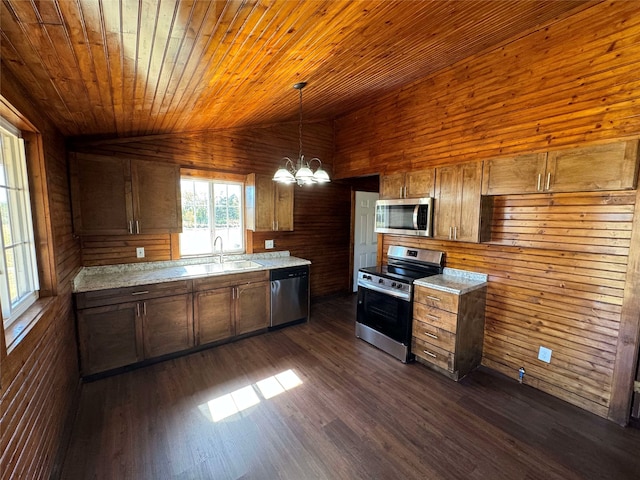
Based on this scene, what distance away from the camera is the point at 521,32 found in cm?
253

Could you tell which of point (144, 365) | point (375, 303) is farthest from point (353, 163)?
point (144, 365)

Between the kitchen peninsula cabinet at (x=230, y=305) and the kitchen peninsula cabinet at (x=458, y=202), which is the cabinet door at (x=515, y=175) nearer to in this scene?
the kitchen peninsula cabinet at (x=458, y=202)

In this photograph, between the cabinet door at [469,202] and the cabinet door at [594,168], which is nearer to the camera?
the cabinet door at [594,168]

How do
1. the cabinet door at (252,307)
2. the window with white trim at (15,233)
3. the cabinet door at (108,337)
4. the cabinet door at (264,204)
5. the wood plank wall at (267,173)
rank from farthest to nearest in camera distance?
the cabinet door at (264,204) → the cabinet door at (252,307) → the wood plank wall at (267,173) → the cabinet door at (108,337) → the window with white trim at (15,233)

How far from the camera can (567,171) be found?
2273 mm

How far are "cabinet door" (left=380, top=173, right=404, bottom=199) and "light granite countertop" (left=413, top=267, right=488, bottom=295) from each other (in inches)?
44.0

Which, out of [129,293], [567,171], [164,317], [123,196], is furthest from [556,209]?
[123,196]

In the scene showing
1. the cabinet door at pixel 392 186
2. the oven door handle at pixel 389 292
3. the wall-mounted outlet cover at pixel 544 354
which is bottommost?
the wall-mounted outlet cover at pixel 544 354

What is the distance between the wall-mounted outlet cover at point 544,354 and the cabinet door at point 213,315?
10.9ft

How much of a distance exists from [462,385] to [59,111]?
13.5 ft

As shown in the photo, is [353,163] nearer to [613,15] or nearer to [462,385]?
[613,15]

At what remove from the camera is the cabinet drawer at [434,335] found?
2.71m

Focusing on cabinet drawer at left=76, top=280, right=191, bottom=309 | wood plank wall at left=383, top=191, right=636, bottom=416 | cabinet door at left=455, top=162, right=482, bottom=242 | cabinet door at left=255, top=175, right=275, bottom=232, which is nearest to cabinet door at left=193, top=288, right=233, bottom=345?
cabinet drawer at left=76, top=280, right=191, bottom=309

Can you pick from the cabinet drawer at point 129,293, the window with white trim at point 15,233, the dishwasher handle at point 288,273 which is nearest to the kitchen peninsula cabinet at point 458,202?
the dishwasher handle at point 288,273
